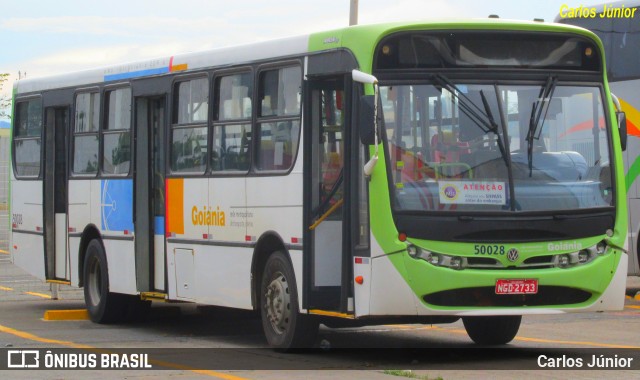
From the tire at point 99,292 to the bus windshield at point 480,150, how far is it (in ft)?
22.0

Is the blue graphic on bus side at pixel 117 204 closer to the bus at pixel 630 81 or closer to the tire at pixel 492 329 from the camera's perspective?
the tire at pixel 492 329

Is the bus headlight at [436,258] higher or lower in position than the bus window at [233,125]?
lower

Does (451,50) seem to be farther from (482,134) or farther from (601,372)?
(601,372)

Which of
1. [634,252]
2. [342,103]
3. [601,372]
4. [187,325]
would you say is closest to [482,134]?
[342,103]

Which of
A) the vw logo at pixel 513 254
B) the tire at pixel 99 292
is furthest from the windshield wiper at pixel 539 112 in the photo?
the tire at pixel 99 292

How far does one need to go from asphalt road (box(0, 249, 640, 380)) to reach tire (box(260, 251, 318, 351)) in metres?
0.16

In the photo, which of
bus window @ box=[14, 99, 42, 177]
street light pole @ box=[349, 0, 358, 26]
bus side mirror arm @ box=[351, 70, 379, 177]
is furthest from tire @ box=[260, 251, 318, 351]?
street light pole @ box=[349, 0, 358, 26]

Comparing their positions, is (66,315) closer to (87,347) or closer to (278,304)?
(87,347)

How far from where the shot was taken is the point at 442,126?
12.6 m

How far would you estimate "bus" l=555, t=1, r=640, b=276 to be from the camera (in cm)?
2031

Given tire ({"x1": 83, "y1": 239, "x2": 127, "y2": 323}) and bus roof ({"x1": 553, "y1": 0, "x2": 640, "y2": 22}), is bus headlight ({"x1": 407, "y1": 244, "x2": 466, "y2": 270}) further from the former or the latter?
bus roof ({"x1": 553, "y1": 0, "x2": 640, "y2": 22})

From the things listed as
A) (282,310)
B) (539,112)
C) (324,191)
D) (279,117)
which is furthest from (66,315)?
(539,112)

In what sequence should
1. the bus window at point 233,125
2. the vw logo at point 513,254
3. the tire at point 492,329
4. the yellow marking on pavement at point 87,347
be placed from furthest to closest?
the bus window at point 233,125
the tire at point 492,329
the vw logo at point 513,254
the yellow marking on pavement at point 87,347

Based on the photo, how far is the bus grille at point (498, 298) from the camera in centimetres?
1238
